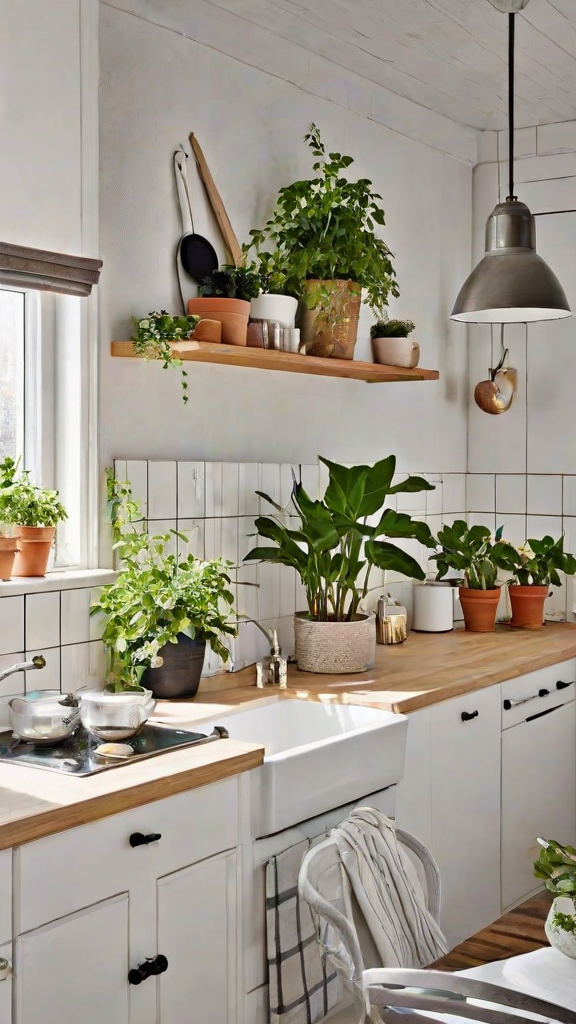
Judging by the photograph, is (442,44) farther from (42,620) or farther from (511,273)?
(42,620)

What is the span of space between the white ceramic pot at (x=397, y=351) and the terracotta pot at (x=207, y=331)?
1.02 m

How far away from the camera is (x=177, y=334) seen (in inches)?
108

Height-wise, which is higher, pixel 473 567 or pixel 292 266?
pixel 292 266

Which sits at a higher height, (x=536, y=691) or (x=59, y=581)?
(x=59, y=581)

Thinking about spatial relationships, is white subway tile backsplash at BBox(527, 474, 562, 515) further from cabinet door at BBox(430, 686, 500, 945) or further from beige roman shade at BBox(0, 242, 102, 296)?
beige roman shade at BBox(0, 242, 102, 296)

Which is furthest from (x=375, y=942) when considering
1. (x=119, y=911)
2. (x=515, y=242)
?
(x=515, y=242)

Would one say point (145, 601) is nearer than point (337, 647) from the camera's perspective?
Yes

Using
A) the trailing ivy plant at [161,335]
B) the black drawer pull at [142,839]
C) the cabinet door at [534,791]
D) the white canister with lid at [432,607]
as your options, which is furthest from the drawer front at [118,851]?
the white canister with lid at [432,607]

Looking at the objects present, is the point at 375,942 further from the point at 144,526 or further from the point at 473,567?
the point at 473,567

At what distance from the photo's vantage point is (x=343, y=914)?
179cm

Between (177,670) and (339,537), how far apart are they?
66 cm

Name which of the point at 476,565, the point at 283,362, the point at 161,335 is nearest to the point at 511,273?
the point at 283,362

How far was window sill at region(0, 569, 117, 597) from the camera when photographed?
2.46 meters

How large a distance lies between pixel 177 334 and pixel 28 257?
44 centimetres
